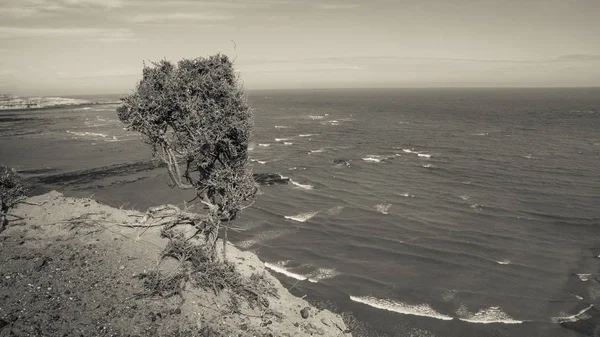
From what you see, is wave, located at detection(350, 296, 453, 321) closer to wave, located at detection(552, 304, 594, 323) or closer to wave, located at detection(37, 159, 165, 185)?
wave, located at detection(552, 304, 594, 323)

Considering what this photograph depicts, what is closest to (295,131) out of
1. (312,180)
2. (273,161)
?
(273,161)

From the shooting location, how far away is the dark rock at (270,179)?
4076cm

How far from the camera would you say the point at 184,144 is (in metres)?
14.9

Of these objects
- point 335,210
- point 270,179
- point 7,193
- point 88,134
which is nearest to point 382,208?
point 335,210

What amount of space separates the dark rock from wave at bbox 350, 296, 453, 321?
21978mm

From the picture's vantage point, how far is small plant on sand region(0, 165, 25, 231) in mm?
19073

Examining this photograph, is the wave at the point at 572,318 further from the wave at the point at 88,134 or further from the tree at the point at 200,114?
the wave at the point at 88,134

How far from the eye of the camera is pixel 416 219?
31.5 metres

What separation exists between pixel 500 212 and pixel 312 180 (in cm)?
1914

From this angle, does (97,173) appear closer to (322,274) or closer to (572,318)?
(322,274)

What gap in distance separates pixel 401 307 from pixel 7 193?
867 inches

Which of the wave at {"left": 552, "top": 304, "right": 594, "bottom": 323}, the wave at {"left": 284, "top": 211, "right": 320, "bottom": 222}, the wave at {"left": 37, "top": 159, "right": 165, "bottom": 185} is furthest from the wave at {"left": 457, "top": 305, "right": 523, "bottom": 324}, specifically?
the wave at {"left": 37, "top": 159, "right": 165, "bottom": 185}

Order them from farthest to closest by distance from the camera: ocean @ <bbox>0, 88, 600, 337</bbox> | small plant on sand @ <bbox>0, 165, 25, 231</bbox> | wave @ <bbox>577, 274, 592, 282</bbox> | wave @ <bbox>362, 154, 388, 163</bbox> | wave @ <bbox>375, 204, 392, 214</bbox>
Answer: wave @ <bbox>362, 154, 388, 163</bbox>, wave @ <bbox>375, 204, 392, 214</bbox>, wave @ <bbox>577, 274, 592, 282</bbox>, ocean @ <bbox>0, 88, 600, 337</bbox>, small plant on sand @ <bbox>0, 165, 25, 231</bbox>

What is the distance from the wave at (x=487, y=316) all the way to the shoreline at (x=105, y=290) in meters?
6.86
